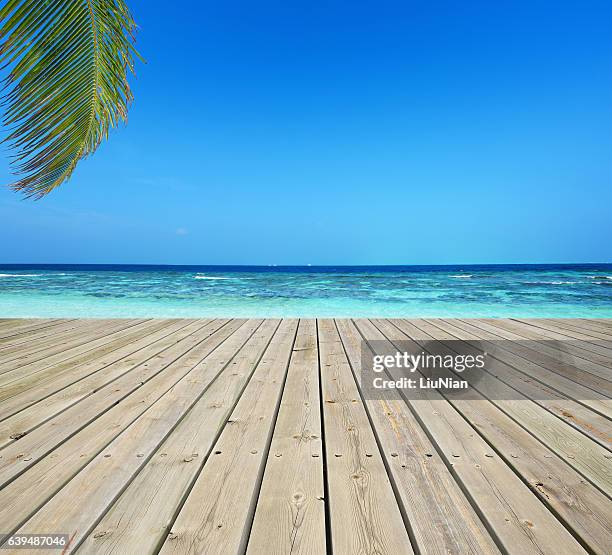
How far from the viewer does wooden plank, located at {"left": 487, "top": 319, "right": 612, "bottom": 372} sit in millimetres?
2611

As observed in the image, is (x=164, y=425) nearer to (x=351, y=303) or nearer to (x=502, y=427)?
(x=502, y=427)

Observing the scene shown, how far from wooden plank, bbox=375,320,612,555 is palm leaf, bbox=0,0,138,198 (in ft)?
7.48

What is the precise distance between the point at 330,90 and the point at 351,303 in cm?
1623

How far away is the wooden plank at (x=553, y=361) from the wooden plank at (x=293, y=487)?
1.67 m

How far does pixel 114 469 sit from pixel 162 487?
23 cm

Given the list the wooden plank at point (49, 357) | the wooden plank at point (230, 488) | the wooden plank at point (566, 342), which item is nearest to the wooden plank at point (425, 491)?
the wooden plank at point (230, 488)

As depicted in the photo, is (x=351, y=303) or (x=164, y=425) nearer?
(x=164, y=425)

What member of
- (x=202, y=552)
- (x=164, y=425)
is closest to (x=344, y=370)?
(x=164, y=425)

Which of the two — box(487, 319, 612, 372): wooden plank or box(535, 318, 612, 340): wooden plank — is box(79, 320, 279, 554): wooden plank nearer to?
box(487, 319, 612, 372): wooden plank

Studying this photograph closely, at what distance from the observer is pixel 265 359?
280 centimetres

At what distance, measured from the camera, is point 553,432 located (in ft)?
5.24

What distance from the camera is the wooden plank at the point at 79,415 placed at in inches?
A: 52.6

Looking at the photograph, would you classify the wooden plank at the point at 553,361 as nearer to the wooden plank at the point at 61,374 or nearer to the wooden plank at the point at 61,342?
the wooden plank at the point at 61,374

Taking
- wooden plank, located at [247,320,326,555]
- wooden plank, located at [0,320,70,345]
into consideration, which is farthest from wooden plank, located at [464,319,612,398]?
wooden plank, located at [0,320,70,345]
